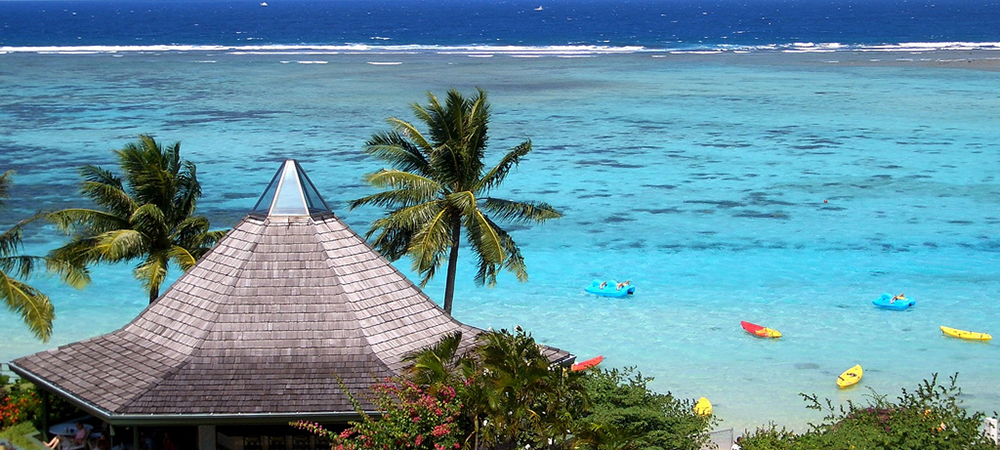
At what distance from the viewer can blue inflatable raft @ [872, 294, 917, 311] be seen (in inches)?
1196

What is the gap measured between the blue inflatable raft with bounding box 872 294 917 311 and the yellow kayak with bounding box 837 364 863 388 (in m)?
5.92

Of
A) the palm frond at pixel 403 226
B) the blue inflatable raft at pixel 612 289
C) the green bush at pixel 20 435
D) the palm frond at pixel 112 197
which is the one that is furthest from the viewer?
the blue inflatable raft at pixel 612 289

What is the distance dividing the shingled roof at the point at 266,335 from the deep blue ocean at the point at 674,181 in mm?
9742

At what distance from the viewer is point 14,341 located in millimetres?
27125

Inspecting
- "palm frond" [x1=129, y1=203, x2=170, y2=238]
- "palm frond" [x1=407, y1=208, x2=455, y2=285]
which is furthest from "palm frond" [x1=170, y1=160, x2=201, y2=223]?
"palm frond" [x1=407, y1=208, x2=455, y2=285]

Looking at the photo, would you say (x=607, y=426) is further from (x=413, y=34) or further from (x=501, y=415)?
(x=413, y=34)

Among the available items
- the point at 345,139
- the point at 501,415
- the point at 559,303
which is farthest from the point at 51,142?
the point at 501,415

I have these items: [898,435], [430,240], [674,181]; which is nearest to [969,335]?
[898,435]

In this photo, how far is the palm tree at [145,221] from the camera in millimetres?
19516

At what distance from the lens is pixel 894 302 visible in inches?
1200

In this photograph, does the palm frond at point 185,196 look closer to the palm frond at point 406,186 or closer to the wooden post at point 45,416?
the palm frond at point 406,186

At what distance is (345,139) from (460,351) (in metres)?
40.2

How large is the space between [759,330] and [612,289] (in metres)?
4.84

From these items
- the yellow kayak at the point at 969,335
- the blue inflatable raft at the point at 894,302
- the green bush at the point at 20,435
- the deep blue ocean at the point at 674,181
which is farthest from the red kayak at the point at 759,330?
the green bush at the point at 20,435
